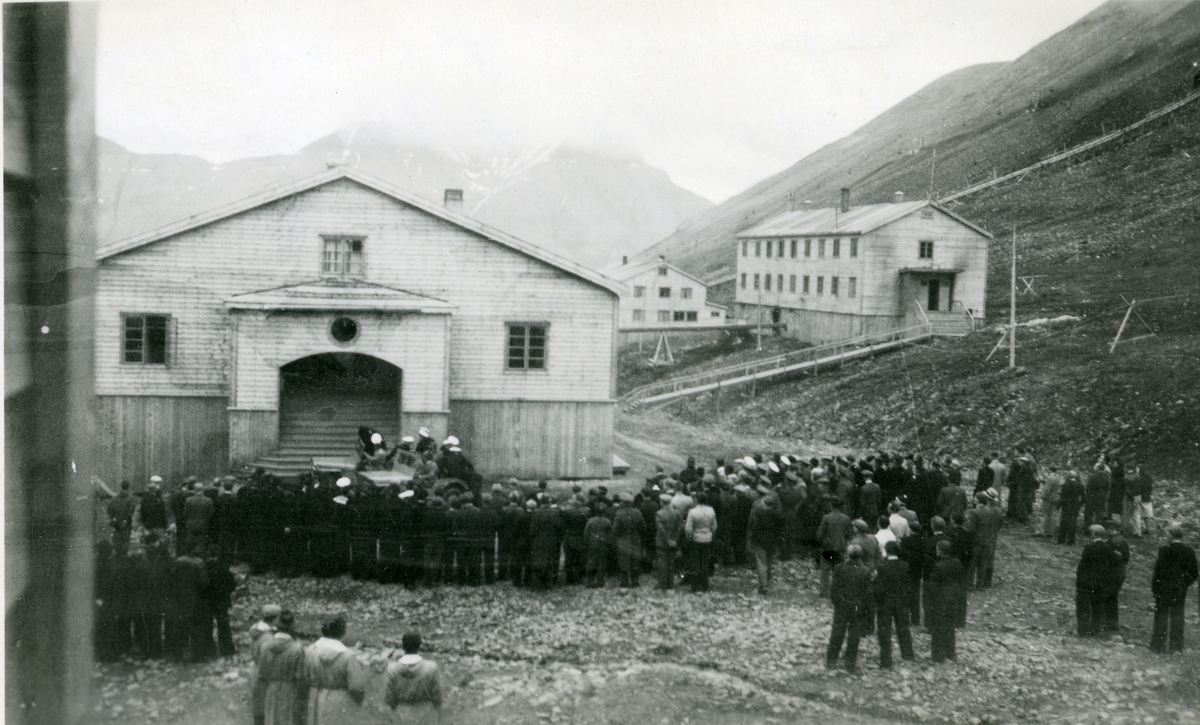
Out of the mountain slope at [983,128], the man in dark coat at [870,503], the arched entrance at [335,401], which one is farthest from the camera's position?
the mountain slope at [983,128]

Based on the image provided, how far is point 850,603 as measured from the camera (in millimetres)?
11117

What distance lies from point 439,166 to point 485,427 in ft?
36.2

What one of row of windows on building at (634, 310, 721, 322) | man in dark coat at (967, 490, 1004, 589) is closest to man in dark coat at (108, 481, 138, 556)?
man in dark coat at (967, 490, 1004, 589)

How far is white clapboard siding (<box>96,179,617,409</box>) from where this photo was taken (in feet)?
64.3

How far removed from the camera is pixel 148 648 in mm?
11086

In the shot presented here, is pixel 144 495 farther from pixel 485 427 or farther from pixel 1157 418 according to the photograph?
pixel 1157 418

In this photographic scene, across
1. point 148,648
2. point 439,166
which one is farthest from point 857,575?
point 439,166

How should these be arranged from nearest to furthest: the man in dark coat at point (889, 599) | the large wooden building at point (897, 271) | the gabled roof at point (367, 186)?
the man in dark coat at point (889, 599), the gabled roof at point (367, 186), the large wooden building at point (897, 271)

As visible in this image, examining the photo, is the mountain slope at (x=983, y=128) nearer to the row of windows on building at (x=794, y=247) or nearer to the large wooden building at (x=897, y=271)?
the large wooden building at (x=897, y=271)

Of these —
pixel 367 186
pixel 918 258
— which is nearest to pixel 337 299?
pixel 367 186

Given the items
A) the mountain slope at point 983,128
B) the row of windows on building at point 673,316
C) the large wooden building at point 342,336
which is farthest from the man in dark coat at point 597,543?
the row of windows on building at point 673,316

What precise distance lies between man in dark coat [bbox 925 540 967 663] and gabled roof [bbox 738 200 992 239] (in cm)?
2956

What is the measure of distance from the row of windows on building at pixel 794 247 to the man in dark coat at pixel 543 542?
29.7 meters

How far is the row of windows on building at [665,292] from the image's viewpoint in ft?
187
